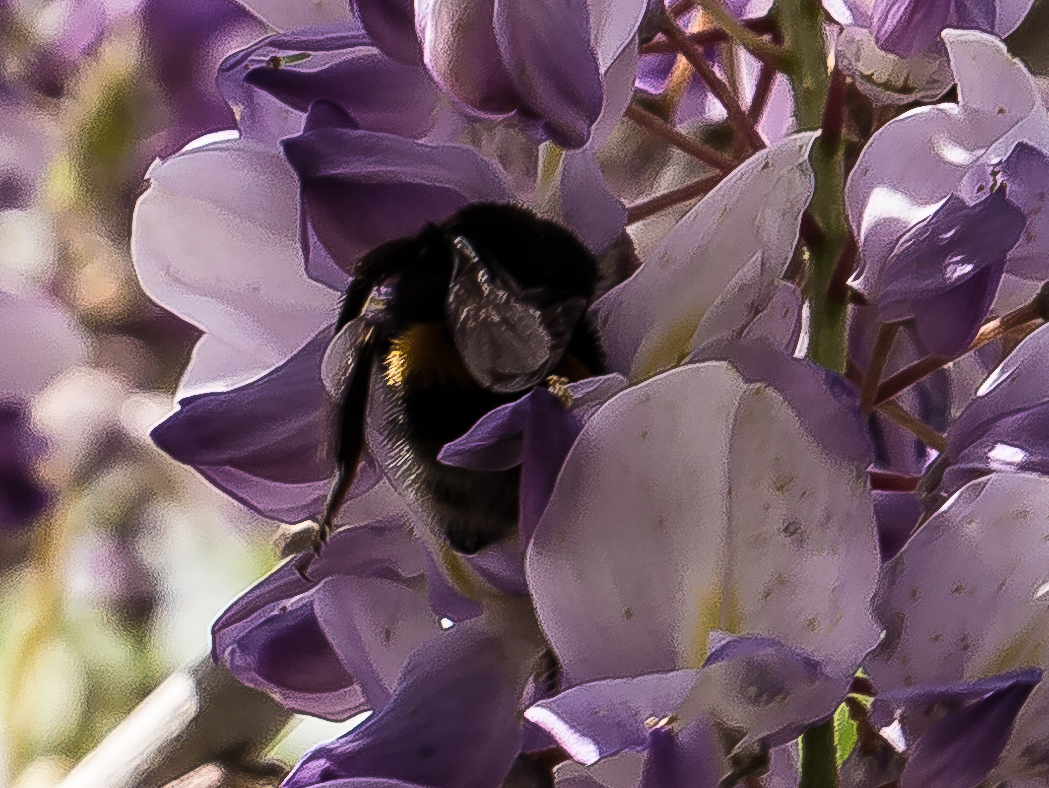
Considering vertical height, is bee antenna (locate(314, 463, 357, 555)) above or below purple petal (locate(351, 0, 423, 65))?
below

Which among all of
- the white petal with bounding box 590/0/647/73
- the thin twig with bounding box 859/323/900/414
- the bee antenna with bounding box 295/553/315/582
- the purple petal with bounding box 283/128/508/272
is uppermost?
the white petal with bounding box 590/0/647/73

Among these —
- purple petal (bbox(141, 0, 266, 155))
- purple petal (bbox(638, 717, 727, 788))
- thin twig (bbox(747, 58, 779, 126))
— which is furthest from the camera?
purple petal (bbox(141, 0, 266, 155))

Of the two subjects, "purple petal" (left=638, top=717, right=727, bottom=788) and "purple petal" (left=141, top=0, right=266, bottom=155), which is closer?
"purple petal" (left=638, top=717, right=727, bottom=788)

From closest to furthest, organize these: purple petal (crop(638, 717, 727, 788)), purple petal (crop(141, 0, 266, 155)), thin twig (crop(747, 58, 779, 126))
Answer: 1. purple petal (crop(638, 717, 727, 788))
2. thin twig (crop(747, 58, 779, 126))
3. purple petal (crop(141, 0, 266, 155))

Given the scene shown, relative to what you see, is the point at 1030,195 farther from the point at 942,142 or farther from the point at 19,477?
the point at 19,477

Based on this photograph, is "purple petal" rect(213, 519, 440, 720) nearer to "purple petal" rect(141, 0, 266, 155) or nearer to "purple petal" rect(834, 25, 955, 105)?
"purple petal" rect(834, 25, 955, 105)

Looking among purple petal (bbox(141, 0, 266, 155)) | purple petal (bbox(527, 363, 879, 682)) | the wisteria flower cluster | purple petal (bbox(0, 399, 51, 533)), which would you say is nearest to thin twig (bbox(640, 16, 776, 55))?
the wisteria flower cluster

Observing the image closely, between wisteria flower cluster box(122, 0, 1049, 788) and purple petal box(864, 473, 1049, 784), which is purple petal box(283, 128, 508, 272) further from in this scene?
purple petal box(864, 473, 1049, 784)

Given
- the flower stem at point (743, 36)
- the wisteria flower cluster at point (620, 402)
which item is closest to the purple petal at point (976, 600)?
the wisteria flower cluster at point (620, 402)

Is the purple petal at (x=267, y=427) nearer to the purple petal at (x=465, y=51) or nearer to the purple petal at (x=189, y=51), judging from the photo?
the purple petal at (x=465, y=51)
